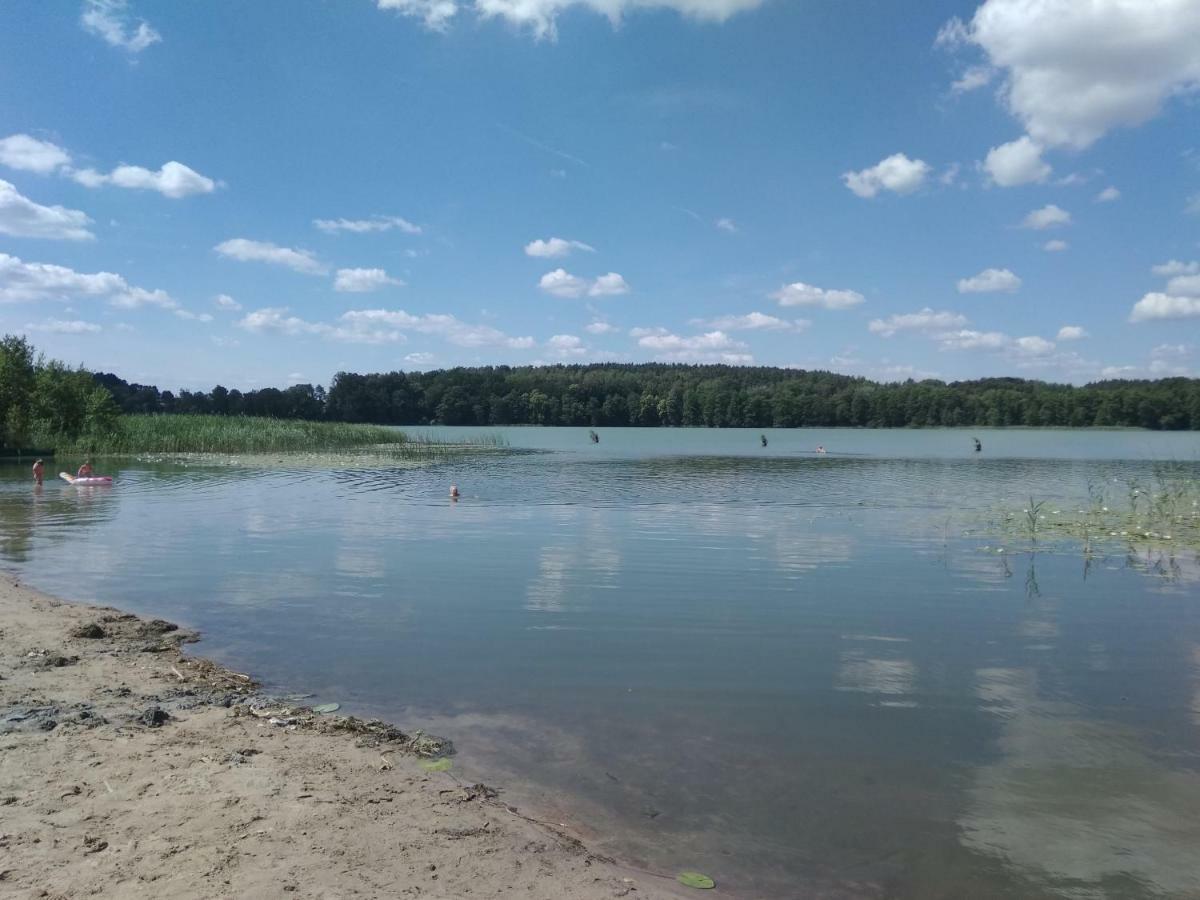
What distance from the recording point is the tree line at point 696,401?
13275 centimetres

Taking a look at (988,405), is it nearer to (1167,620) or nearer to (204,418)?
(204,418)

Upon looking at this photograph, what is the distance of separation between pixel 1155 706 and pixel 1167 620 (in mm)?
4528

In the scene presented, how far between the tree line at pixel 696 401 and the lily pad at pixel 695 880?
133 meters

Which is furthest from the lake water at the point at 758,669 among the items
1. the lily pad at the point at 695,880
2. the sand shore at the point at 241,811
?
the sand shore at the point at 241,811

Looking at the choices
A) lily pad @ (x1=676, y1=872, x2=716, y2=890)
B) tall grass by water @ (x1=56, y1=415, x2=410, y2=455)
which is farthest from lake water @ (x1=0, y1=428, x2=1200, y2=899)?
tall grass by water @ (x1=56, y1=415, x2=410, y2=455)

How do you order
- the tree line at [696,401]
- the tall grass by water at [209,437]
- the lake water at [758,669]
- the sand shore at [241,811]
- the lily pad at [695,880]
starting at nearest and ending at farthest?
1. the sand shore at [241,811]
2. the lily pad at [695,880]
3. the lake water at [758,669]
4. the tall grass by water at [209,437]
5. the tree line at [696,401]

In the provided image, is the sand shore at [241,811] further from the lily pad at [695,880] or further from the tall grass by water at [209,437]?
the tall grass by water at [209,437]

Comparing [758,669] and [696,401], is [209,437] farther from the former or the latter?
[696,401]

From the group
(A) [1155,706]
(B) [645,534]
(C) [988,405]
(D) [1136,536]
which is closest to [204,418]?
(B) [645,534]

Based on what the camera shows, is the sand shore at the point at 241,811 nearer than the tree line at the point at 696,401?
Yes

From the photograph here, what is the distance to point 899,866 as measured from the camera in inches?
214

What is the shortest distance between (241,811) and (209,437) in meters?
59.2

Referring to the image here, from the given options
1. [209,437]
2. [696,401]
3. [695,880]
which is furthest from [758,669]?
[696,401]

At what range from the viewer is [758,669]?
31.2ft
